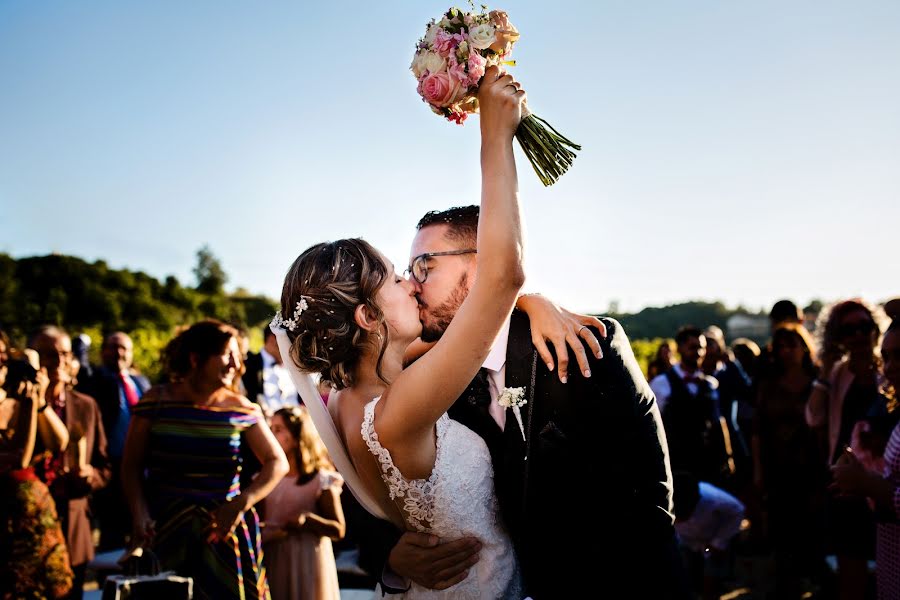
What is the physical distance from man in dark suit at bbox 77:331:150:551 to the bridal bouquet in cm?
534

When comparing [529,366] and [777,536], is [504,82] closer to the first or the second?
[529,366]

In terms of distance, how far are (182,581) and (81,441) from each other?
2.64m

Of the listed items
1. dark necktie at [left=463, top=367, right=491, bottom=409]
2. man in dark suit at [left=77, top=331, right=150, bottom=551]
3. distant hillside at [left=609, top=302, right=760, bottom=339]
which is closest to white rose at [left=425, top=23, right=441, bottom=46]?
dark necktie at [left=463, top=367, right=491, bottom=409]

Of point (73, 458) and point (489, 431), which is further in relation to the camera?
point (73, 458)

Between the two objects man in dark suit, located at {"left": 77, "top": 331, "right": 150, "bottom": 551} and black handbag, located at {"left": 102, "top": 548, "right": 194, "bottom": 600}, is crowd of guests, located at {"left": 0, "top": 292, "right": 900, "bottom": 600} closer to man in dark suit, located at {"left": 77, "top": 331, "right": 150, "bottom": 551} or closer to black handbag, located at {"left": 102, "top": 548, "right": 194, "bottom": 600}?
black handbag, located at {"left": 102, "top": 548, "right": 194, "bottom": 600}

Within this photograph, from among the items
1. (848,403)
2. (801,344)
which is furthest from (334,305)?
(801,344)

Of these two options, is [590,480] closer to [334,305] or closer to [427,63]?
[334,305]

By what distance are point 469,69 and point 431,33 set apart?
0.97 feet

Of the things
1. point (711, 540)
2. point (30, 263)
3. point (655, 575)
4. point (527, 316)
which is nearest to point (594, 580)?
point (655, 575)

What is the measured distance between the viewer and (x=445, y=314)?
8.50 feet

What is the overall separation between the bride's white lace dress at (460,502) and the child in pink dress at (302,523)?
2.29 meters

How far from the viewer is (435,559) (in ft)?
7.24

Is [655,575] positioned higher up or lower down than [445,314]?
lower down

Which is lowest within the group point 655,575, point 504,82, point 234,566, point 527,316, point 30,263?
point 234,566
